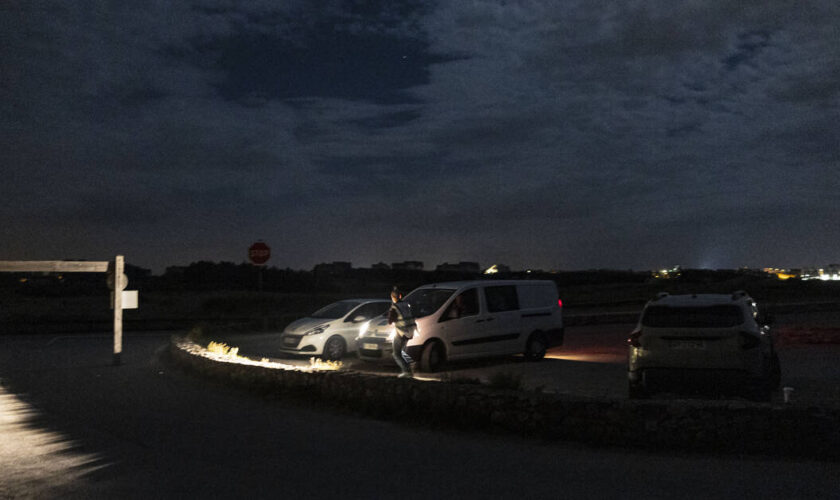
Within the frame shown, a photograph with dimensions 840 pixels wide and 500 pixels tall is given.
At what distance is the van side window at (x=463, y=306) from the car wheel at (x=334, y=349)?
3632mm

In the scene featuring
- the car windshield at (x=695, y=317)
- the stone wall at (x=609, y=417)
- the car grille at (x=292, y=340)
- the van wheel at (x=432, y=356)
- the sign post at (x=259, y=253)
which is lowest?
the stone wall at (x=609, y=417)

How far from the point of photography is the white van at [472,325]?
14.9 meters

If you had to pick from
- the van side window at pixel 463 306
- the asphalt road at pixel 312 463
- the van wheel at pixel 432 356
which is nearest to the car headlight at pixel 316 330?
the van wheel at pixel 432 356

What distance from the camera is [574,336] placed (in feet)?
83.5

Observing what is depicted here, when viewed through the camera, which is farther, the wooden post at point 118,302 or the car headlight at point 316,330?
the wooden post at point 118,302

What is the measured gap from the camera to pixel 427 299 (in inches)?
627

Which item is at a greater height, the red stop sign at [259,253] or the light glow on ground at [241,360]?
the red stop sign at [259,253]

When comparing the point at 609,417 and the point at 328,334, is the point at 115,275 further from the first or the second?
the point at 609,417

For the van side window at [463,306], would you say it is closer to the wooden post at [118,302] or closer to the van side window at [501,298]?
the van side window at [501,298]

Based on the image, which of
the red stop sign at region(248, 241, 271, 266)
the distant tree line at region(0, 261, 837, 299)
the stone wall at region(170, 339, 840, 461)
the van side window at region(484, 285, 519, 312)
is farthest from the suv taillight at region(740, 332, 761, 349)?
the distant tree line at region(0, 261, 837, 299)

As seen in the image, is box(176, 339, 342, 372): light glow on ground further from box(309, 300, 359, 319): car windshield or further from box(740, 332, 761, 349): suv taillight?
box(740, 332, 761, 349): suv taillight

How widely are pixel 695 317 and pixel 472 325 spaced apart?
6.10 metres

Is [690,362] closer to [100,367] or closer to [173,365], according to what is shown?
[173,365]

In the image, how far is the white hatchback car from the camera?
1733cm
